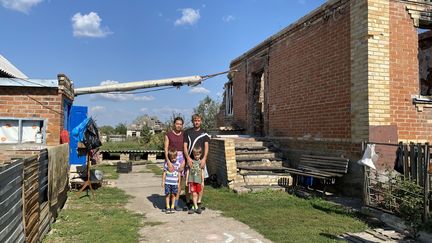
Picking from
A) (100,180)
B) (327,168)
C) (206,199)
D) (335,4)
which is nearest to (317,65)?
(335,4)

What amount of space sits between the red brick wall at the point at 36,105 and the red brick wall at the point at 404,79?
7341 mm

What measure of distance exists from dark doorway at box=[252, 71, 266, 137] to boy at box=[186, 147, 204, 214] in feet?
23.4

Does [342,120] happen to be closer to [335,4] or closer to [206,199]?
[335,4]

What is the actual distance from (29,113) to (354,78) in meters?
→ 7.24

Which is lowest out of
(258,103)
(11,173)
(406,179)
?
(406,179)

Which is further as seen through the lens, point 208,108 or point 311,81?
point 208,108

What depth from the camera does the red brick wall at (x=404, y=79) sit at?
7727 millimetres

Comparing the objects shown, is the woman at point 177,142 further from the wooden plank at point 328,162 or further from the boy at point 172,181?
the wooden plank at point 328,162

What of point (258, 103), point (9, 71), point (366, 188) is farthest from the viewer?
point (258, 103)

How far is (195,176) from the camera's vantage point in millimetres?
6941

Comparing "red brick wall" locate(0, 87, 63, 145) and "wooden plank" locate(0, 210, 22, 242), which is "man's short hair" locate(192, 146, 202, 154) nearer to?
"red brick wall" locate(0, 87, 63, 145)

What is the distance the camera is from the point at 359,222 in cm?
591

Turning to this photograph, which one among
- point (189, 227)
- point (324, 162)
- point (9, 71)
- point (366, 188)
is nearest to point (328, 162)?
point (324, 162)

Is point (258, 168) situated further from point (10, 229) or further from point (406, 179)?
point (10, 229)
